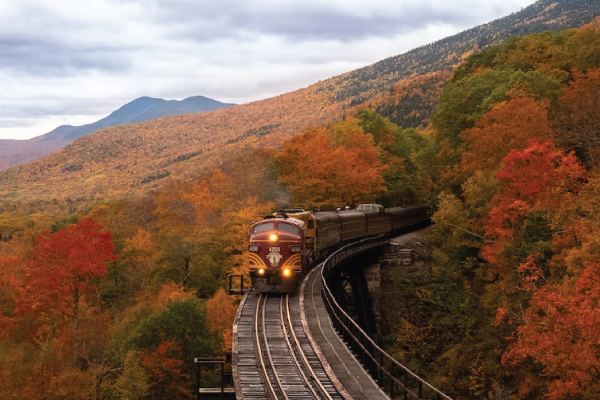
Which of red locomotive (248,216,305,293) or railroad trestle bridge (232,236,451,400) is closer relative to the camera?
railroad trestle bridge (232,236,451,400)

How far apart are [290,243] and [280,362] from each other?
9.64 metres

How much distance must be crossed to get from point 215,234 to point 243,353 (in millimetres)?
33746

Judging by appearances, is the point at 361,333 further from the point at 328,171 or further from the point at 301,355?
the point at 328,171

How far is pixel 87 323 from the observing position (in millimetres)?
42562

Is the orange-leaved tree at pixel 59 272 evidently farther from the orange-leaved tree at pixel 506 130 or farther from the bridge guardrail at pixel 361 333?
the orange-leaved tree at pixel 506 130

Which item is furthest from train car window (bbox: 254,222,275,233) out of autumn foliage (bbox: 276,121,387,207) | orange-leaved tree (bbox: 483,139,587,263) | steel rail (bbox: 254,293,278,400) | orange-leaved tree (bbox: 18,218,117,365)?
autumn foliage (bbox: 276,121,387,207)

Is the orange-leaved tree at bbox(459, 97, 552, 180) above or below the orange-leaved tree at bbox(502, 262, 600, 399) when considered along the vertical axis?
above

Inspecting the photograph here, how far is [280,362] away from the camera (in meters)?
18.7

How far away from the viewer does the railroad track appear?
1603 centimetres

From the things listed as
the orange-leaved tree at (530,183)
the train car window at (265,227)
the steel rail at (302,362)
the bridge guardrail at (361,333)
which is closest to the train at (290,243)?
the train car window at (265,227)

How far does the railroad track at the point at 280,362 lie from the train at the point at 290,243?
86.7 inches

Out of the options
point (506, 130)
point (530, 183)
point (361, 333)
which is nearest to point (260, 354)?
point (361, 333)

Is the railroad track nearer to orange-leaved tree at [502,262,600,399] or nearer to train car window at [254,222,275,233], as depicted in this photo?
train car window at [254,222,275,233]

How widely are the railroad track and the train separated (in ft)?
7.23
